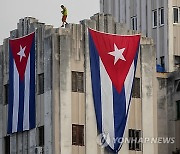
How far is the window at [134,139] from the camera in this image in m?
80.5

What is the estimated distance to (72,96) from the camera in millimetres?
78375

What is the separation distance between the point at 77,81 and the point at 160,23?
12713mm

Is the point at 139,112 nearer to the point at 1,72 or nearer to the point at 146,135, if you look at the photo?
the point at 146,135

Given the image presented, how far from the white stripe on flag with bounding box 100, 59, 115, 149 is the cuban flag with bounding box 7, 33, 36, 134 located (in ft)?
15.9

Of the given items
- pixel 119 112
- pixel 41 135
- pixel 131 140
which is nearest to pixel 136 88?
pixel 119 112

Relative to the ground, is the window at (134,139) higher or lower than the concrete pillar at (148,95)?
lower

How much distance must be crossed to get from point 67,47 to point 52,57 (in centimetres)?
131

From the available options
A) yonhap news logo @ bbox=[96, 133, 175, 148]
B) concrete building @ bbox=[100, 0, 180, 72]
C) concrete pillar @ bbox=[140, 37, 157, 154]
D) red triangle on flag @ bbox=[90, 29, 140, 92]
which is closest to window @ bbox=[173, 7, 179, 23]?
concrete building @ bbox=[100, 0, 180, 72]

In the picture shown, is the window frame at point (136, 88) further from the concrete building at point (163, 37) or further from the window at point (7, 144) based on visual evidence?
the window at point (7, 144)

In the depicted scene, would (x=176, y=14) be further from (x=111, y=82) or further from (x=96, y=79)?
(x=96, y=79)

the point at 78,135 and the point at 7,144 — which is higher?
the point at 78,135

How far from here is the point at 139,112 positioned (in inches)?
3191

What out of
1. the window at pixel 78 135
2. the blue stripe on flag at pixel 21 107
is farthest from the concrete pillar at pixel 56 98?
the blue stripe on flag at pixel 21 107

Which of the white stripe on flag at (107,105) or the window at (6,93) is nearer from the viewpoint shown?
the white stripe on flag at (107,105)
